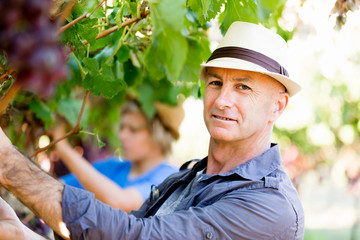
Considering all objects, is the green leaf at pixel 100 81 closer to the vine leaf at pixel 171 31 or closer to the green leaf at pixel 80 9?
the green leaf at pixel 80 9

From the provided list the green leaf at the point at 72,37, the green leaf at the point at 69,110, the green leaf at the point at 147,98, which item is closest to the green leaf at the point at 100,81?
the green leaf at the point at 72,37

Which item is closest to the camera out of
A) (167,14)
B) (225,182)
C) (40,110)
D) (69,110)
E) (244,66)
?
(167,14)

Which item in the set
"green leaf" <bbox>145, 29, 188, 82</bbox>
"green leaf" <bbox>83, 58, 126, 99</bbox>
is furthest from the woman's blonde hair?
"green leaf" <bbox>145, 29, 188, 82</bbox>

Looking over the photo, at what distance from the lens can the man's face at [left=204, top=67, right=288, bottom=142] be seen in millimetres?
2406

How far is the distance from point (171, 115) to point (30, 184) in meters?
3.17

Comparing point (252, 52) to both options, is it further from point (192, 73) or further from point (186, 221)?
point (186, 221)

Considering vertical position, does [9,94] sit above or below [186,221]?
above

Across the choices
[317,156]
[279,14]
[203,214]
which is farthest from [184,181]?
[317,156]

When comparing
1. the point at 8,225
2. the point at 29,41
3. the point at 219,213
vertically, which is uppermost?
the point at 29,41

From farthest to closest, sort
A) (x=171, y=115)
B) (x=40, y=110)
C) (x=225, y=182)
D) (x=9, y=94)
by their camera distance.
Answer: (x=171, y=115), (x=40, y=110), (x=225, y=182), (x=9, y=94)

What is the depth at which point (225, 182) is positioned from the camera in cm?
223

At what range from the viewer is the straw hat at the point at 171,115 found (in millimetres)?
4645

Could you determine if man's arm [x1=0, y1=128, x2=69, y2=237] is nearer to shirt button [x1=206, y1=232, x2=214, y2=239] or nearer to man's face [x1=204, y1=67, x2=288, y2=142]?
shirt button [x1=206, y1=232, x2=214, y2=239]

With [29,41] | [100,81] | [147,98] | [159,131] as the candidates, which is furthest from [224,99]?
[159,131]
